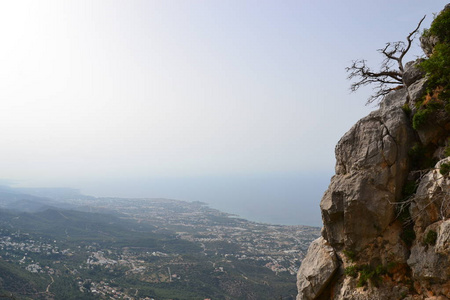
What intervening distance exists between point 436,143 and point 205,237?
136814 mm

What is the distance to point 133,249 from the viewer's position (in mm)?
106812

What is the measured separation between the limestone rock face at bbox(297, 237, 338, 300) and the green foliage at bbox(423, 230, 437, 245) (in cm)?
372

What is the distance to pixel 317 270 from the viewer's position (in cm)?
1119

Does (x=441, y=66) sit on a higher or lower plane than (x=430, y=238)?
higher

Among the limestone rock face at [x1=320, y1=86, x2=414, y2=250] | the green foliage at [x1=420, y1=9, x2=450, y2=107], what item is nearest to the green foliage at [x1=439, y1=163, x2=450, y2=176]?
the limestone rock face at [x1=320, y1=86, x2=414, y2=250]

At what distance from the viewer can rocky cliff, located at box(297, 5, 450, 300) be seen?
8.14 m

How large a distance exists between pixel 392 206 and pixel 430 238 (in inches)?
64.4

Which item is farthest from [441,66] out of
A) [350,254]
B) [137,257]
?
[137,257]

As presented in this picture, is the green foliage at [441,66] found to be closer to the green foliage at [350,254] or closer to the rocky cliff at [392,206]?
the rocky cliff at [392,206]

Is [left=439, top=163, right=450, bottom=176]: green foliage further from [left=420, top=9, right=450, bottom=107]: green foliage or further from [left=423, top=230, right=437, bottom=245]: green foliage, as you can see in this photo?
[left=420, top=9, right=450, bottom=107]: green foliage

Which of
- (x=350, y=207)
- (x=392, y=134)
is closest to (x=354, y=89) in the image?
(x=392, y=134)

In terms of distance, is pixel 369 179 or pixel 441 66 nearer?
pixel 441 66

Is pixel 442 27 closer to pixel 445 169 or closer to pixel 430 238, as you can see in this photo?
pixel 445 169

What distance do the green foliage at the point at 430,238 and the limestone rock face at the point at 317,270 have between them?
3.72 metres
